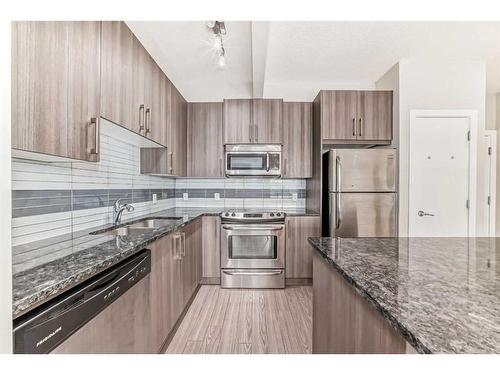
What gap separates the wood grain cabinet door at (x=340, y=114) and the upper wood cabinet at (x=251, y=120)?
62cm

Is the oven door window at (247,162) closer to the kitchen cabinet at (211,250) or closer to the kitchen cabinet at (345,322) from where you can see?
the kitchen cabinet at (211,250)

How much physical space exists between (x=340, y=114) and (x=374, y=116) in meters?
0.38

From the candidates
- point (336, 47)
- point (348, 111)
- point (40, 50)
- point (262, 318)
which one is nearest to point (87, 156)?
point (40, 50)

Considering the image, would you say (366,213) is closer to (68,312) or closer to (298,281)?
(298,281)

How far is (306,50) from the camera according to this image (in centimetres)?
272

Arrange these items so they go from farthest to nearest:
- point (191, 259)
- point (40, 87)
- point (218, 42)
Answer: point (191, 259) → point (218, 42) → point (40, 87)

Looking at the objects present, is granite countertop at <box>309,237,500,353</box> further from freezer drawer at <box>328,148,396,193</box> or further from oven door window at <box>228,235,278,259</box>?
oven door window at <box>228,235,278,259</box>

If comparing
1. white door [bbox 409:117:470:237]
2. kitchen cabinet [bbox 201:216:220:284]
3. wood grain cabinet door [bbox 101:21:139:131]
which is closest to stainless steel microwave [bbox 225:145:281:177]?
kitchen cabinet [bbox 201:216:220:284]

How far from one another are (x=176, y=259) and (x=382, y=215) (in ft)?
7.11

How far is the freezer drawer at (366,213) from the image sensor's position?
2.95 meters

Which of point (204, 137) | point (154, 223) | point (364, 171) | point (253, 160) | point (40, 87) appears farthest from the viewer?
point (204, 137)

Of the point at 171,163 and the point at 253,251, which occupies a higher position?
the point at 171,163

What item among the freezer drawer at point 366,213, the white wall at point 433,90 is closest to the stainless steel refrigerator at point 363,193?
the freezer drawer at point 366,213

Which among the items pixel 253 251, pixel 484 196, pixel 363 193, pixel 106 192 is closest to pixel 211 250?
pixel 253 251
